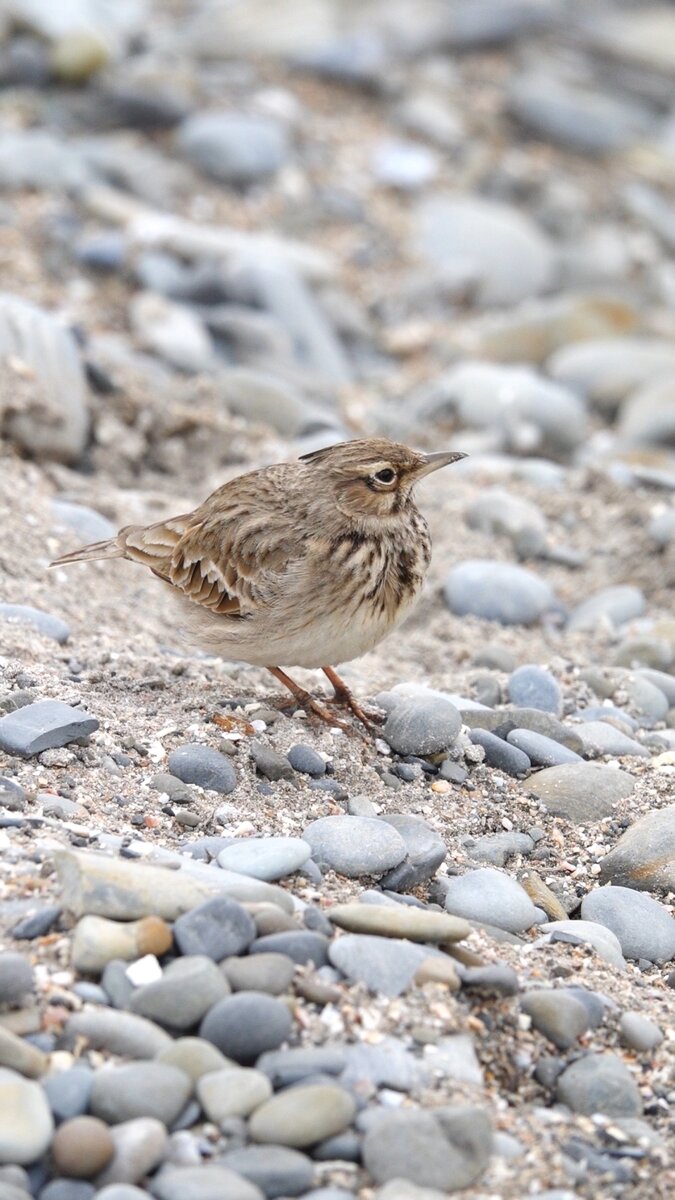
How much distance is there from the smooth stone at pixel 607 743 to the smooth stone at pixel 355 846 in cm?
127

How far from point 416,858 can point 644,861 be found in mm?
825

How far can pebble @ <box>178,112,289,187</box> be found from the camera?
12844mm

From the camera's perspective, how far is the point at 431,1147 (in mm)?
3559

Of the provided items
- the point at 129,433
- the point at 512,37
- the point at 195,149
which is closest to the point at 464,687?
the point at 129,433

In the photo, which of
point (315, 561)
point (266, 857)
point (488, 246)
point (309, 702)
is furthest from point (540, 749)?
point (488, 246)

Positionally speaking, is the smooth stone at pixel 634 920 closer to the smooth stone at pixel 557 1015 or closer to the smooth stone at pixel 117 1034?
the smooth stone at pixel 557 1015

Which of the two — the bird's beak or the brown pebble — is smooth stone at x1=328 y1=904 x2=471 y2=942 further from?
the bird's beak

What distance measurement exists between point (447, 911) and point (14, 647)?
2012 millimetres

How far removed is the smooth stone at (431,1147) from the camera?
11.5 ft

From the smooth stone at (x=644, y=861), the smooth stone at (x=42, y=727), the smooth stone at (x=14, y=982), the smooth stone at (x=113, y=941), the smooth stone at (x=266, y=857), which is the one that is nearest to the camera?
the smooth stone at (x=14, y=982)

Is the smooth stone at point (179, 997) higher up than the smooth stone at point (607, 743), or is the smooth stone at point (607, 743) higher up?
the smooth stone at point (179, 997)

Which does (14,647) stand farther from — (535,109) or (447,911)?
(535,109)

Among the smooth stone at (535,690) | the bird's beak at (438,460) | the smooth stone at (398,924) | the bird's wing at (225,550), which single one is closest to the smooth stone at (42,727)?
the bird's wing at (225,550)

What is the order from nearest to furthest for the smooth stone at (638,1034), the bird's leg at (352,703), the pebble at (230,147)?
the smooth stone at (638,1034) → the bird's leg at (352,703) → the pebble at (230,147)
